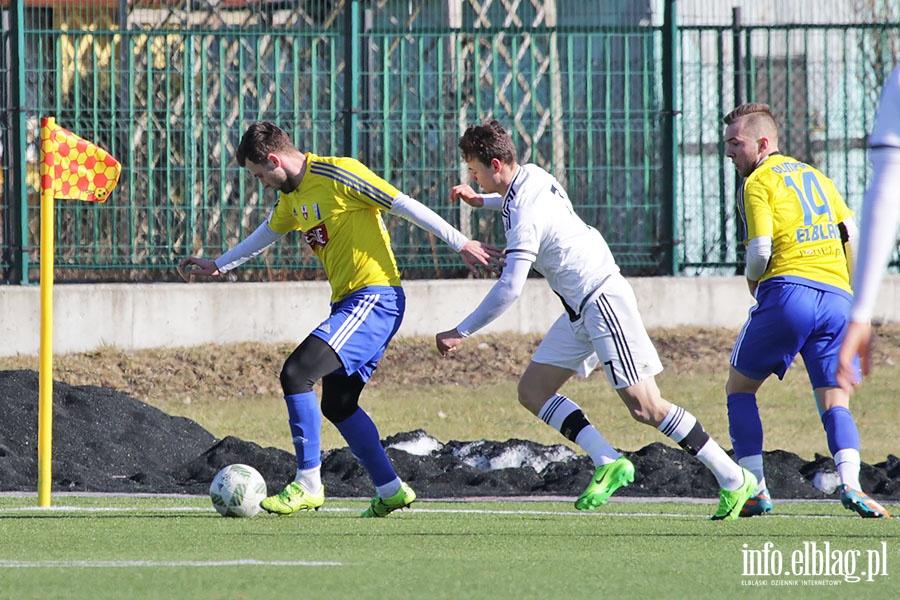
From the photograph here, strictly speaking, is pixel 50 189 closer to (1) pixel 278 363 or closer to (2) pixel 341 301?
(2) pixel 341 301

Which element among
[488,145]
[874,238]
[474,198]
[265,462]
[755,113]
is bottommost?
[265,462]

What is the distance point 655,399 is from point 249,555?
7.25 feet

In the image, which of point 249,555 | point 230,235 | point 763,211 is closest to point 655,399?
point 763,211

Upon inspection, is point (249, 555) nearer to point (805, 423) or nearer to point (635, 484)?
point (635, 484)

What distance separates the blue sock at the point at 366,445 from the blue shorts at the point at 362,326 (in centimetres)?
22

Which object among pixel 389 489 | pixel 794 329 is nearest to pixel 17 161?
pixel 389 489

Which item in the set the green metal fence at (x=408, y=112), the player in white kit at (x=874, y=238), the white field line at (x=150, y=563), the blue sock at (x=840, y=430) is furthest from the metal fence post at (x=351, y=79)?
the player in white kit at (x=874, y=238)

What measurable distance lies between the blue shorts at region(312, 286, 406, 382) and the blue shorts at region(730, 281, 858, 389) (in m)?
1.78

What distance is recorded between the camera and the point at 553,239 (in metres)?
7.52

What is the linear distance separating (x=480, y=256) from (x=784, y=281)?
1498 mm

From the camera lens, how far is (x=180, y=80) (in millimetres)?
14578

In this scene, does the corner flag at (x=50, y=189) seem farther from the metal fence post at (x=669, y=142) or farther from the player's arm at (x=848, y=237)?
the metal fence post at (x=669, y=142)

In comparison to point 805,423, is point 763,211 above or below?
above

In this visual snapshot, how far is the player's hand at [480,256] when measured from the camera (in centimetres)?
756
